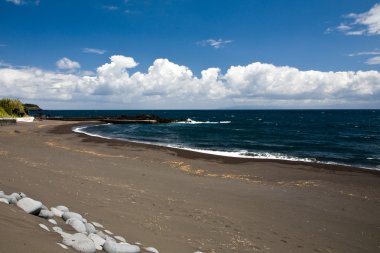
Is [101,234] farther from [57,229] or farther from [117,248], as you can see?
[117,248]

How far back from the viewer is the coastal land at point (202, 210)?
290 inches

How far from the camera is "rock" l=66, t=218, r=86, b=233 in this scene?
256 inches

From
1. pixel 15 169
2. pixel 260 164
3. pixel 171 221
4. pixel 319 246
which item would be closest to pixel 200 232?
pixel 171 221

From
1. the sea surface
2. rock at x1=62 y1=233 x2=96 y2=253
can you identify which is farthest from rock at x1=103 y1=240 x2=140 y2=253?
the sea surface

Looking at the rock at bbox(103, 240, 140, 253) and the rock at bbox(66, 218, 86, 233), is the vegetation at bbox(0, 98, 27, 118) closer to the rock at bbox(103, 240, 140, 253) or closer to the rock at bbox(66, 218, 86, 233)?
the rock at bbox(66, 218, 86, 233)

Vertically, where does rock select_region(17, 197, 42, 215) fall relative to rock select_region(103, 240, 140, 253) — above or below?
above

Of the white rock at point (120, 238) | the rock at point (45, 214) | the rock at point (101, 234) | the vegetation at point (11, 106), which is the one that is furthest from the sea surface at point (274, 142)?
the rock at point (45, 214)

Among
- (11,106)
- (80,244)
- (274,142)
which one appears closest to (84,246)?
(80,244)

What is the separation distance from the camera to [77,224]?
6637 millimetres

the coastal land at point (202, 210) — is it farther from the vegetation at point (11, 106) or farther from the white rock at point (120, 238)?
the vegetation at point (11, 106)

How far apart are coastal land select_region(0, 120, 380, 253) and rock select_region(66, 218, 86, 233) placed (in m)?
0.58

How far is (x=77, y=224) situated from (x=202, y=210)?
4.72m

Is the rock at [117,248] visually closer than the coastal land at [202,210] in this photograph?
Yes

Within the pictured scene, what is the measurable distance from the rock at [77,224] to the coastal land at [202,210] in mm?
584
